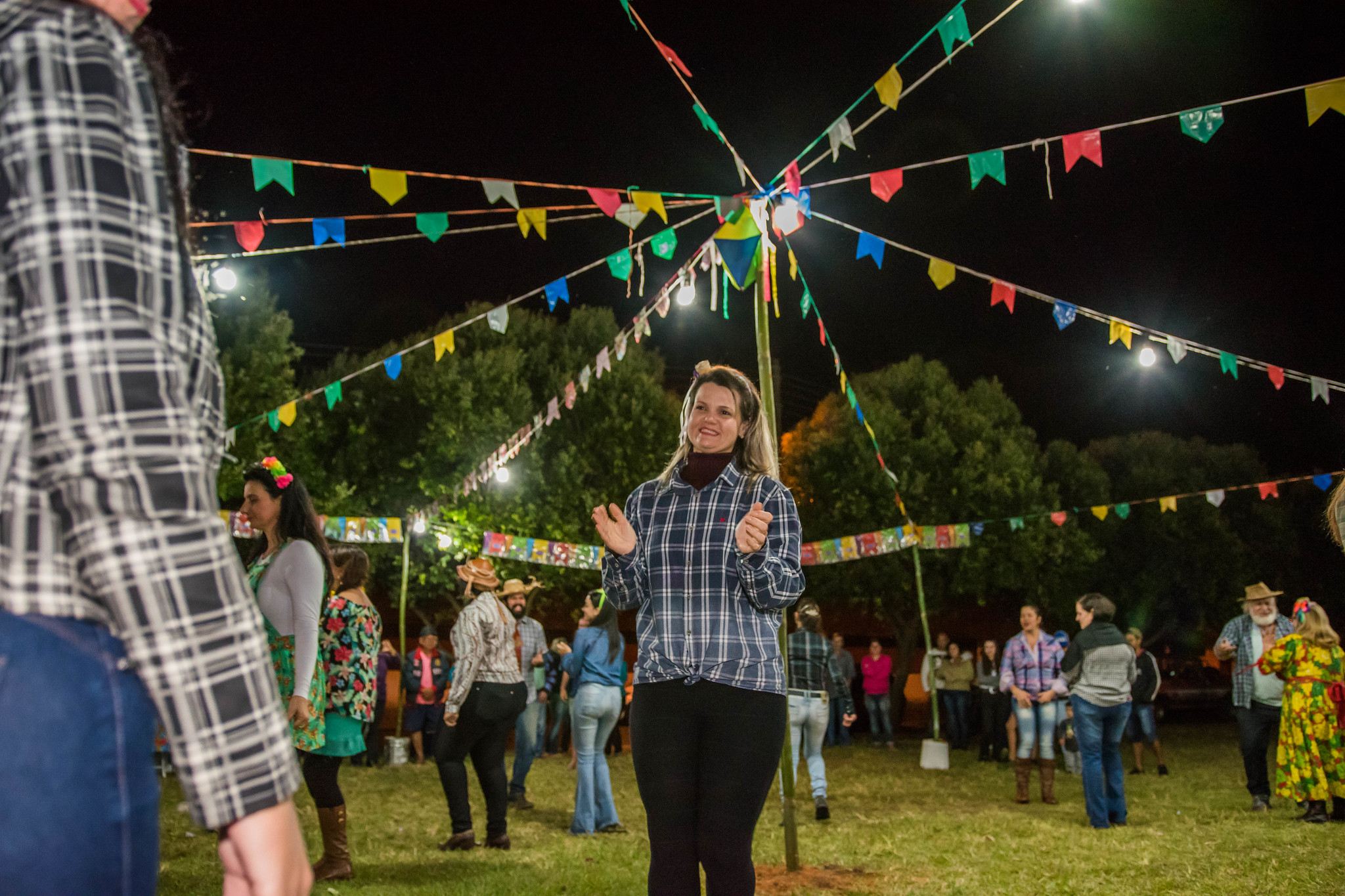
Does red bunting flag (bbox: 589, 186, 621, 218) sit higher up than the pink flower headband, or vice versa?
red bunting flag (bbox: 589, 186, 621, 218)

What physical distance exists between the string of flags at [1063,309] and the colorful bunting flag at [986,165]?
39.3 inches

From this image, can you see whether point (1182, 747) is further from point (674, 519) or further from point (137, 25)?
point (137, 25)

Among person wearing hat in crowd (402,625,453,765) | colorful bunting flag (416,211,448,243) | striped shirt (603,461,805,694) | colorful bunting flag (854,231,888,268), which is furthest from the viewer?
person wearing hat in crowd (402,625,453,765)

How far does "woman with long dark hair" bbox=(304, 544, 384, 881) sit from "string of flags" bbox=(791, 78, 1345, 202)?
3.89 metres

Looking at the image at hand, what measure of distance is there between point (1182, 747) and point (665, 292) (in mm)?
12401

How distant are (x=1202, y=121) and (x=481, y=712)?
18.4ft

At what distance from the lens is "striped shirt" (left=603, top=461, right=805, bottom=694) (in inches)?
118

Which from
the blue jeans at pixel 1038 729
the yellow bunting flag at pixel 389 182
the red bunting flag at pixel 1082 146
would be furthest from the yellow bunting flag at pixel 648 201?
the blue jeans at pixel 1038 729

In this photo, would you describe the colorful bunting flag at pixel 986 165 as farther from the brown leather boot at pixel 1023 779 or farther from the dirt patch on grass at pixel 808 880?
the brown leather boot at pixel 1023 779

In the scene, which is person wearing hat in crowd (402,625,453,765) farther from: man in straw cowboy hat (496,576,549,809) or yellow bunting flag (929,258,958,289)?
yellow bunting flag (929,258,958,289)

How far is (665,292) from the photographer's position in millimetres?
8594

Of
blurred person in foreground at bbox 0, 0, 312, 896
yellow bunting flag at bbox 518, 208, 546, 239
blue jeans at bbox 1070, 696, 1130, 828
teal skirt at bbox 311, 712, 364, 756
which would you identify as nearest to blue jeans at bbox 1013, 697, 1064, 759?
blue jeans at bbox 1070, 696, 1130, 828

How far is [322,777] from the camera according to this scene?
16.6ft

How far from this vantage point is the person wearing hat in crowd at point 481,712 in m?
6.18
